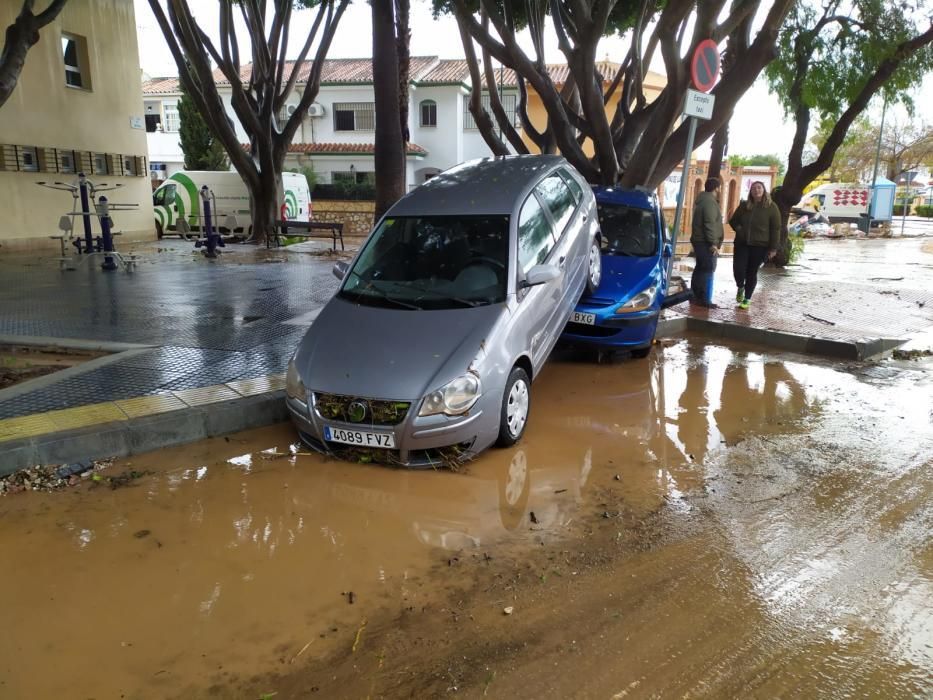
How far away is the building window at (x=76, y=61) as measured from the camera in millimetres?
17953

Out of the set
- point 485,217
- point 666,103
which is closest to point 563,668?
point 485,217

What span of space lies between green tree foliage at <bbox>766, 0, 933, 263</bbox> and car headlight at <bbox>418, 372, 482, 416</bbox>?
12.2m

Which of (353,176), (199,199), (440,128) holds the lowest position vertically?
(199,199)

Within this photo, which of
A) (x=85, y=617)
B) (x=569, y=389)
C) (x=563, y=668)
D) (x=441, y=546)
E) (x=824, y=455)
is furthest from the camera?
(x=569, y=389)

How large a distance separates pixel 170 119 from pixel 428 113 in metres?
15.9

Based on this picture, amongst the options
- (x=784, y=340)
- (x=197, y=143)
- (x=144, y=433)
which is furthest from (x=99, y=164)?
(x=784, y=340)

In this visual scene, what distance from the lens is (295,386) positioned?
16.4 ft

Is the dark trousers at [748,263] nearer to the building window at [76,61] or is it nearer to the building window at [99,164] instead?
the building window at [99,164]

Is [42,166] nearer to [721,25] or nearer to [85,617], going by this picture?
[721,25]

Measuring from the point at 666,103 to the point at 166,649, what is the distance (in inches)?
366

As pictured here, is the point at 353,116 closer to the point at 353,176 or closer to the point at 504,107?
the point at 353,176

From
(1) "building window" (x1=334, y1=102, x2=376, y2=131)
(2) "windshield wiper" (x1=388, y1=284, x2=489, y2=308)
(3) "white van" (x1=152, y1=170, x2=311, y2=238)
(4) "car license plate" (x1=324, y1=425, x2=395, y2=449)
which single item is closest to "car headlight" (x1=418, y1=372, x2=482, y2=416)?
(4) "car license plate" (x1=324, y1=425, x2=395, y2=449)

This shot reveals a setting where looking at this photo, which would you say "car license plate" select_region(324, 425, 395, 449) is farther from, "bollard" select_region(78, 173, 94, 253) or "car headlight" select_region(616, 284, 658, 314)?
"bollard" select_region(78, 173, 94, 253)

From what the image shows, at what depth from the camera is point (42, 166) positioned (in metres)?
17.0
